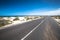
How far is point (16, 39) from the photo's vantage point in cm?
878

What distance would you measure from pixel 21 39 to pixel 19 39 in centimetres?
18

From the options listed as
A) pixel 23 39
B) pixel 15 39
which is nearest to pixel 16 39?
pixel 15 39

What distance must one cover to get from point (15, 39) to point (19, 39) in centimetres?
36

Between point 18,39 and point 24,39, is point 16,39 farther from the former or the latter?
point 24,39

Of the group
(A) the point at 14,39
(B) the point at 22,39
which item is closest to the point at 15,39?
(A) the point at 14,39

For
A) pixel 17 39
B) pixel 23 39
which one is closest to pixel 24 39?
pixel 23 39

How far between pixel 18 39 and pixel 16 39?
0.18m

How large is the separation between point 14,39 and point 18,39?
35 centimetres

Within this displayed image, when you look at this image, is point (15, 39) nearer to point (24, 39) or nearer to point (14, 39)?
point (14, 39)

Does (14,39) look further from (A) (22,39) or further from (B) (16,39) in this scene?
(A) (22,39)

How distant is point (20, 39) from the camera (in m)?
8.88

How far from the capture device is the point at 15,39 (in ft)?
28.8

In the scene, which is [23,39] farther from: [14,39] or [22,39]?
[14,39]

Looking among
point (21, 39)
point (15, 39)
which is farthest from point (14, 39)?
point (21, 39)
